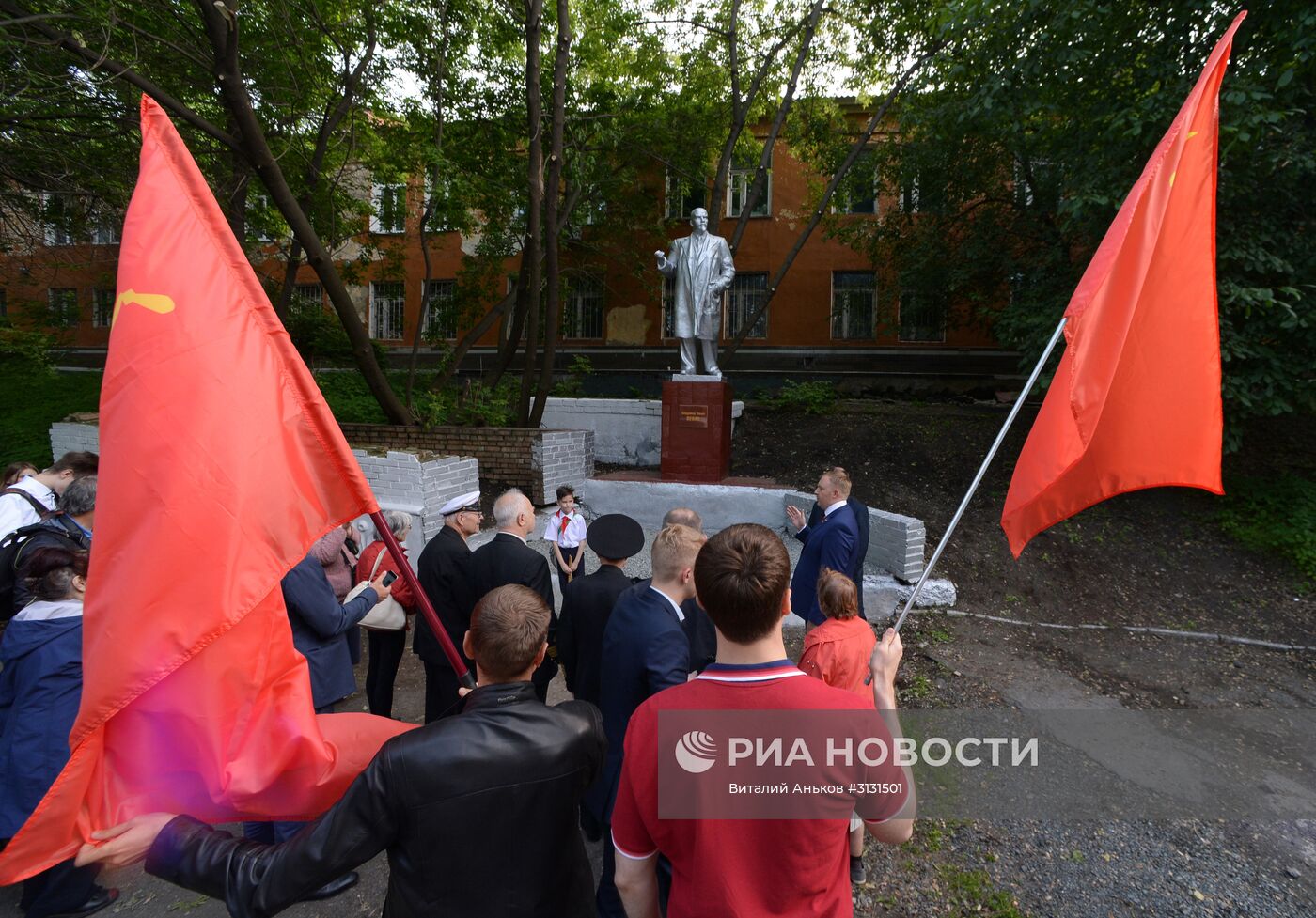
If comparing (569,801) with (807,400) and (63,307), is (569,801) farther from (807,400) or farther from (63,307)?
(63,307)

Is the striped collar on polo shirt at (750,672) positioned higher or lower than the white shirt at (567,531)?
higher

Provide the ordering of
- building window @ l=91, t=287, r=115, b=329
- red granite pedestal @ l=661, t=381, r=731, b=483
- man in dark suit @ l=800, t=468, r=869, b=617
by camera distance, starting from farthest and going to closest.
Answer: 1. building window @ l=91, t=287, r=115, b=329
2. red granite pedestal @ l=661, t=381, r=731, b=483
3. man in dark suit @ l=800, t=468, r=869, b=617

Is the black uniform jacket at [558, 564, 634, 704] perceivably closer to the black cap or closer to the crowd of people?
the black cap

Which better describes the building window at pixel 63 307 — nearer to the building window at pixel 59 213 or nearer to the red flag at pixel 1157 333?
the building window at pixel 59 213

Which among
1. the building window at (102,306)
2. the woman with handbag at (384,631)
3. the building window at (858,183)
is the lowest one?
the woman with handbag at (384,631)

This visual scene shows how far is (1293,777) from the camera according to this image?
4.27 metres

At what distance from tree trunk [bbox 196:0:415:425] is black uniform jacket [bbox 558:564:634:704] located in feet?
22.6

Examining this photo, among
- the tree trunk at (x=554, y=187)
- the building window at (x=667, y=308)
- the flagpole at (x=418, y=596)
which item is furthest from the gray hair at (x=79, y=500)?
the building window at (x=667, y=308)

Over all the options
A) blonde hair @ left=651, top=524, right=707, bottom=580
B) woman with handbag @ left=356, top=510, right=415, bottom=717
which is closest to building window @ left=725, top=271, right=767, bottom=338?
woman with handbag @ left=356, top=510, right=415, bottom=717

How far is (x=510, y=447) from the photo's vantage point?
395 inches

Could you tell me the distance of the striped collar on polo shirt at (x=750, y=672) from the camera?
5.19 feet

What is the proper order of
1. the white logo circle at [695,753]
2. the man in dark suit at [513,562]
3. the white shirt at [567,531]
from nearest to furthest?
the white logo circle at [695,753] → the man in dark suit at [513,562] → the white shirt at [567,531]

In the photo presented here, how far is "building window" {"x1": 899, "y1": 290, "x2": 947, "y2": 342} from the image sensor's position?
14.6 m

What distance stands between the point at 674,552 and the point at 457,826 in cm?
119
